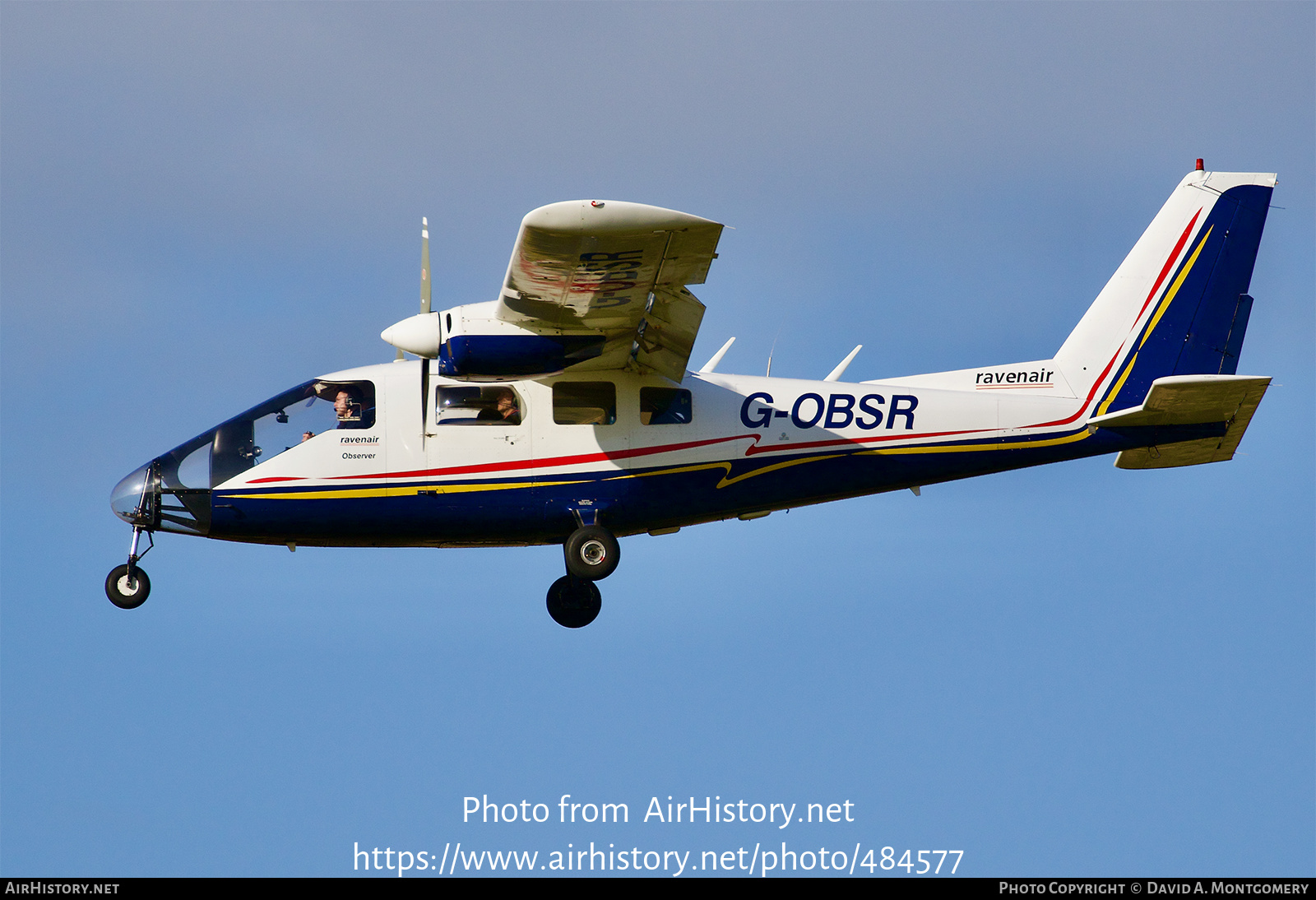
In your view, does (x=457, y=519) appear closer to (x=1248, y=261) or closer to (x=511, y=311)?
(x=511, y=311)

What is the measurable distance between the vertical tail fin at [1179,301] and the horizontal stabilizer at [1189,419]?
1.41 ft

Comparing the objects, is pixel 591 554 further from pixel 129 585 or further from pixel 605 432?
pixel 129 585

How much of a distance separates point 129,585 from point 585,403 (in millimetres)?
5048

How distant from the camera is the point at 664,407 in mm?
15117

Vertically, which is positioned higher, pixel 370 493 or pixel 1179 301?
pixel 1179 301

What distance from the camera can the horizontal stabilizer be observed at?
589 inches

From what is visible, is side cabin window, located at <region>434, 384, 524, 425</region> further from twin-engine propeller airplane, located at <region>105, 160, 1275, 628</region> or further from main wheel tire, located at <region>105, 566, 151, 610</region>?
main wheel tire, located at <region>105, 566, 151, 610</region>

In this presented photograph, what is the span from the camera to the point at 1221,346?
637 inches

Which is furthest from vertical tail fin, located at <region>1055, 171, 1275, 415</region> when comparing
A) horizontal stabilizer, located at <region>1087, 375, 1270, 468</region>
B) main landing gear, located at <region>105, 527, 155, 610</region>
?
main landing gear, located at <region>105, 527, 155, 610</region>

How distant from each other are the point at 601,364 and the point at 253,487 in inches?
150

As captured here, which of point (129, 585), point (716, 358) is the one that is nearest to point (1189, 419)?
point (716, 358)

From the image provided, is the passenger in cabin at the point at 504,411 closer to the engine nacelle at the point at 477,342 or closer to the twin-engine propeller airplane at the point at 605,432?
the twin-engine propeller airplane at the point at 605,432
